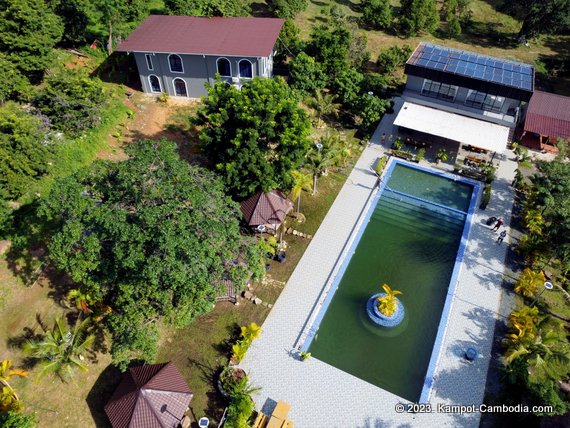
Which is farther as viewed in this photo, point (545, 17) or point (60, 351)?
point (545, 17)

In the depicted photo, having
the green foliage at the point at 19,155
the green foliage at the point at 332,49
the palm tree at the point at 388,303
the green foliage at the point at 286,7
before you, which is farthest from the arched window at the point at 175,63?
the palm tree at the point at 388,303

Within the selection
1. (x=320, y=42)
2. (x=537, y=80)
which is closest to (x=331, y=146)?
(x=320, y=42)

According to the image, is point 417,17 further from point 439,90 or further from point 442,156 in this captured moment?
point 442,156

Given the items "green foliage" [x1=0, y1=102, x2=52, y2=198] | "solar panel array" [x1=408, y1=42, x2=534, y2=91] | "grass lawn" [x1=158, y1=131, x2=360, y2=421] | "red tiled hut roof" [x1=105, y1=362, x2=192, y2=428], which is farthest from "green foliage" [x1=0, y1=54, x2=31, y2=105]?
"solar panel array" [x1=408, y1=42, x2=534, y2=91]

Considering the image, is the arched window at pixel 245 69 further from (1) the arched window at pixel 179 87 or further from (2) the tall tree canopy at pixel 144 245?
(2) the tall tree canopy at pixel 144 245

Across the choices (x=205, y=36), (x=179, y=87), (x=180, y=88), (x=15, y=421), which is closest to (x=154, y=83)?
(x=179, y=87)

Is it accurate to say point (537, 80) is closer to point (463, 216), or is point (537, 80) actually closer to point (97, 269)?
point (463, 216)
